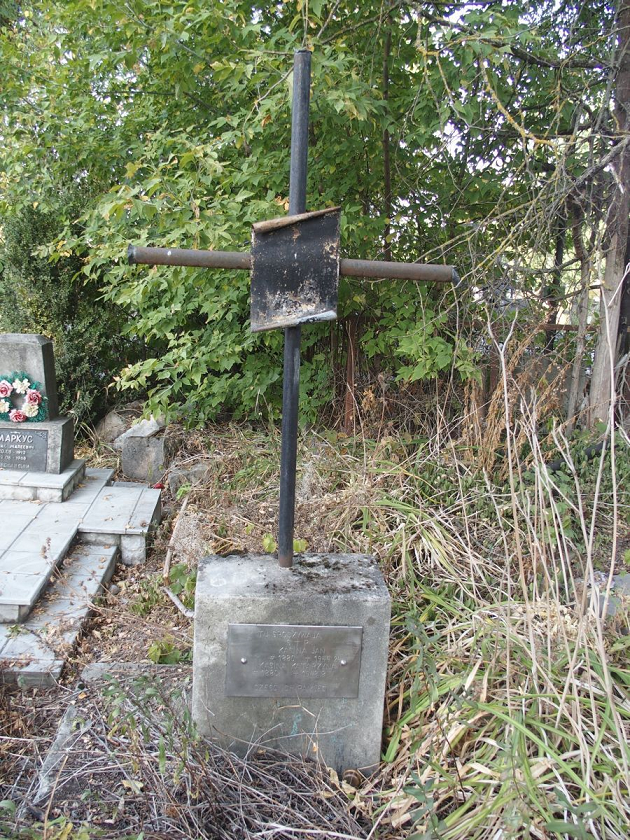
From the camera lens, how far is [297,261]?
1895 millimetres

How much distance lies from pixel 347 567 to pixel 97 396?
5093mm

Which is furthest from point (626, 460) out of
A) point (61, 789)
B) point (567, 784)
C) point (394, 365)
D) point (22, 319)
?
point (22, 319)

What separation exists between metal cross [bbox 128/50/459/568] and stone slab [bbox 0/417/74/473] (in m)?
3.53

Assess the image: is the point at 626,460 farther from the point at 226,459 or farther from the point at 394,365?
the point at 226,459

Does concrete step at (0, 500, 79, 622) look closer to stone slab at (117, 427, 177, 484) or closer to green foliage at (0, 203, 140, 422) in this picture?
stone slab at (117, 427, 177, 484)

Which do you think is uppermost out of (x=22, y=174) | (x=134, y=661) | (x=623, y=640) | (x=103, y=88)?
(x=103, y=88)

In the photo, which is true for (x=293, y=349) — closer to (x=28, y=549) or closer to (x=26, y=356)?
(x=28, y=549)

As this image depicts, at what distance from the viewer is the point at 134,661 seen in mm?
2850

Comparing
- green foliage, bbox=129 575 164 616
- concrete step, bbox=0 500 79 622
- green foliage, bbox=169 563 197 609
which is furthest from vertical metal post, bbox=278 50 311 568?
concrete step, bbox=0 500 79 622

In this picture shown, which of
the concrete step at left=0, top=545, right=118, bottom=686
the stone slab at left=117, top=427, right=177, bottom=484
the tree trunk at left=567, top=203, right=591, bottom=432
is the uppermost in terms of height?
the tree trunk at left=567, top=203, right=591, bottom=432

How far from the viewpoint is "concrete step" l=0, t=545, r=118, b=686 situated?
9.07 ft

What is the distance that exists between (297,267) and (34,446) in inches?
151

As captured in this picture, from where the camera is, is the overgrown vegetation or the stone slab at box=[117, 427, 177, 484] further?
the stone slab at box=[117, 427, 177, 484]

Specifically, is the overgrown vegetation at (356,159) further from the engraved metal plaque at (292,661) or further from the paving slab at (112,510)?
the engraved metal plaque at (292,661)
